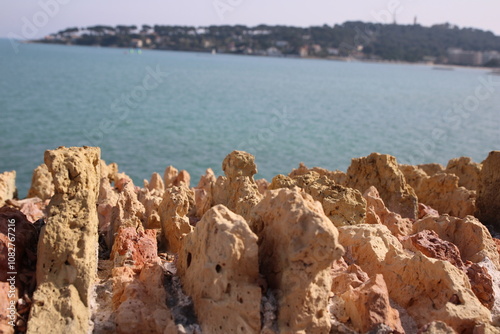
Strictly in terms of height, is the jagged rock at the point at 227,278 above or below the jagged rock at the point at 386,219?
above

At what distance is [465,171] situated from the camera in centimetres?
874

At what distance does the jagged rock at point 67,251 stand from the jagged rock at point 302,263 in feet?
4.28

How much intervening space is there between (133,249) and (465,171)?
6.28m

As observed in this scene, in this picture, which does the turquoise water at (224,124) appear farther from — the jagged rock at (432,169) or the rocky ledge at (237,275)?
the rocky ledge at (237,275)

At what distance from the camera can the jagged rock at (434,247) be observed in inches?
181

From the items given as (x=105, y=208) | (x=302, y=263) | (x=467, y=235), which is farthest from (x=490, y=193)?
(x=105, y=208)

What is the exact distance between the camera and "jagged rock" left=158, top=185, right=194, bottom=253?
17.0 feet

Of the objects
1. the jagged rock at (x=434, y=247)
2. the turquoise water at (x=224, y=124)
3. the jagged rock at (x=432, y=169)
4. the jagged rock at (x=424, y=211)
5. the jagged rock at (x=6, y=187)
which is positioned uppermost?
the jagged rock at (x=434, y=247)

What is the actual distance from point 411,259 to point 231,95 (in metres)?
34.6

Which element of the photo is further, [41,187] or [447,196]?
[41,187]

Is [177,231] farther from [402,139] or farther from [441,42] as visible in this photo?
[441,42]

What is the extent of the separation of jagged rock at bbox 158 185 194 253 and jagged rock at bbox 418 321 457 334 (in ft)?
7.83

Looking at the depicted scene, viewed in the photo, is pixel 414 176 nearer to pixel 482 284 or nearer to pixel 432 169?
pixel 432 169

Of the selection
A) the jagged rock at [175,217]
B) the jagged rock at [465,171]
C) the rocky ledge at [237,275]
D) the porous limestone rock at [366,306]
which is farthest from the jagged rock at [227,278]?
the jagged rock at [465,171]
